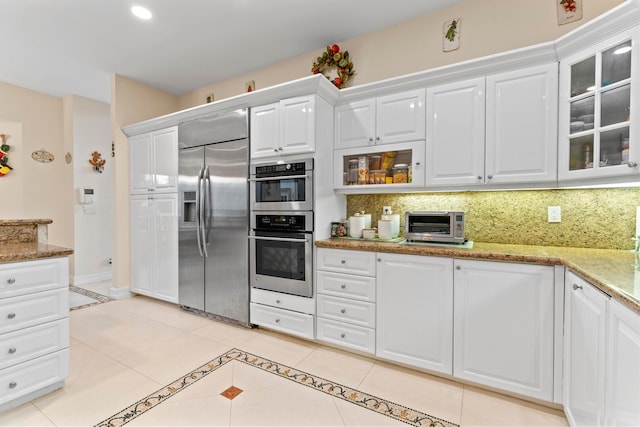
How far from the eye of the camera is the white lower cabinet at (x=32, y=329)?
1709mm

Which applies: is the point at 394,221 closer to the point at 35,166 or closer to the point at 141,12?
the point at 141,12

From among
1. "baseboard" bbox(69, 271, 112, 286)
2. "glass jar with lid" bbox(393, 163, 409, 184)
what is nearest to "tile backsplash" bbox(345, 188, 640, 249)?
"glass jar with lid" bbox(393, 163, 409, 184)

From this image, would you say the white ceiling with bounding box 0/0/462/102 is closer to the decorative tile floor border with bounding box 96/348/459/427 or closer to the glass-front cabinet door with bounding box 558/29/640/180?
the glass-front cabinet door with bounding box 558/29/640/180

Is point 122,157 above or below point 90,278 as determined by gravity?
above

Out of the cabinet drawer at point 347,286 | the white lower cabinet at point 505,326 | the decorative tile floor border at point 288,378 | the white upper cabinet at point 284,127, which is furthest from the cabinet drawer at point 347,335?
the white upper cabinet at point 284,127

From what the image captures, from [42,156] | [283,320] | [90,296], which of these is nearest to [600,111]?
[283,320]

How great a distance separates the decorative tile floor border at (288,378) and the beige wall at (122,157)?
2.38 m

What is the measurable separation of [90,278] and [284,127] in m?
4.29

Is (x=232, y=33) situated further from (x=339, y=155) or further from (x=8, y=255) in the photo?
(x=8, y=255)

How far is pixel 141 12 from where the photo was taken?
2.64 meters

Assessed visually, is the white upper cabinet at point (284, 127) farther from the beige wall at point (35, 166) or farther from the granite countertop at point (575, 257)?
the beige wall at point (35, 166)

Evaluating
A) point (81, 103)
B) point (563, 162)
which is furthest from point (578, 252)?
point (81, 103)

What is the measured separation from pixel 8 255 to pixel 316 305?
6.56ft

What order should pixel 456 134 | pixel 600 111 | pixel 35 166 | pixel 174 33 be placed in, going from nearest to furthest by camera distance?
pixel 600 111
pixel 456 134
pixel 174 33
pixel 35 166
